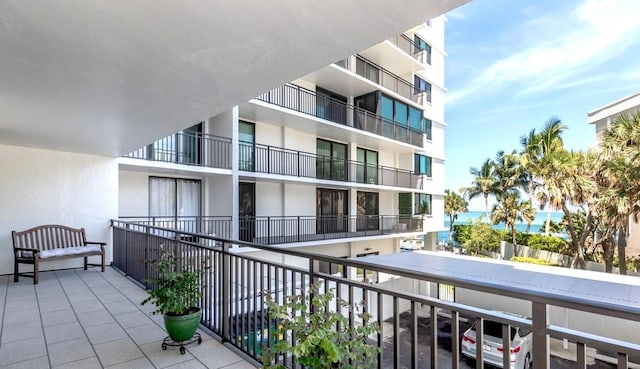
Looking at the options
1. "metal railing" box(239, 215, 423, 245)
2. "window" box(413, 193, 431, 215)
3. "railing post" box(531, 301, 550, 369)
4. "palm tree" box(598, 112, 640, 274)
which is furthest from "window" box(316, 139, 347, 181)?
"railing post" box(531, 301, 550, 369)

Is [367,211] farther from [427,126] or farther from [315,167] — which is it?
[427,126]

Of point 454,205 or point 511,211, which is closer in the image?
point 511,211

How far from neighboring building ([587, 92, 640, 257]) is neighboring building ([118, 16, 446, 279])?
25.0 ft

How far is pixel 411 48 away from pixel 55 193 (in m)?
15.9

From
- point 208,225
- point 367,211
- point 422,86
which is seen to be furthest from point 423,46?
point 208,225

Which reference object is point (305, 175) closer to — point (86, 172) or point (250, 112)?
point (250, 112)

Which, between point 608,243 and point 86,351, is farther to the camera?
point 608,243

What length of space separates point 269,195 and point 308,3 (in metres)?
10.2

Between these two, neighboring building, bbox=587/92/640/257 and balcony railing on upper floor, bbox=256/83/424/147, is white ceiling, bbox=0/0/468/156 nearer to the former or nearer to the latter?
balcony railing on upper floor, bbox=256/83/424/147

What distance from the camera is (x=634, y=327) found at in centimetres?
821

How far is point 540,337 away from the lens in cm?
134

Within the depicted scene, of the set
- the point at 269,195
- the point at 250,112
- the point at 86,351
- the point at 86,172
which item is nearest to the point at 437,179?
the point at 269,195

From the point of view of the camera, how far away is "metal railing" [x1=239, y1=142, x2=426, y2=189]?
1066 cm

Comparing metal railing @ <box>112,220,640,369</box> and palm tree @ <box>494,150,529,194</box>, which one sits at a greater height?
palm tree @ <box>494,150,529,194</box>
